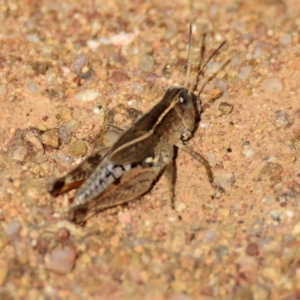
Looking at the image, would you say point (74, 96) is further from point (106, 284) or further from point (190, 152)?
point (106, 284)

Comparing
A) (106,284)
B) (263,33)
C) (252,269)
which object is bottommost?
(252,269)

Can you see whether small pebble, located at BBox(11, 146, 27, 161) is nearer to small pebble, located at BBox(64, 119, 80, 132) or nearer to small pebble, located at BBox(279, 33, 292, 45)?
small pebble, located at BBox(64, 119, 80, 132)

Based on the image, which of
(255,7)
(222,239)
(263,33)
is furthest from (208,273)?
(255,7)

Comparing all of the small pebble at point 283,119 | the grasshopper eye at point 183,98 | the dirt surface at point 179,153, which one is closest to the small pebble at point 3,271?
the dirt surface at point 179,153

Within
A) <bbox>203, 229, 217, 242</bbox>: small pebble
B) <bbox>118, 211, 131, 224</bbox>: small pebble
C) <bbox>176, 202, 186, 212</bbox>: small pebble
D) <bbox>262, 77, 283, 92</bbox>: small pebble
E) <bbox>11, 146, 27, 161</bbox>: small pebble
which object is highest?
<bbox>11, 146, 27, 161</bbox>: small pebble

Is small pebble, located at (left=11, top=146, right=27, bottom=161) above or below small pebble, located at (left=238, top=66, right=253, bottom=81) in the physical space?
above

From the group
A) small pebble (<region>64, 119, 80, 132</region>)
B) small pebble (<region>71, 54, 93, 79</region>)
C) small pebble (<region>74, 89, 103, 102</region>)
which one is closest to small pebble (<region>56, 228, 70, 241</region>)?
small pebble (<region>64, 119, 80, 132</region>)
